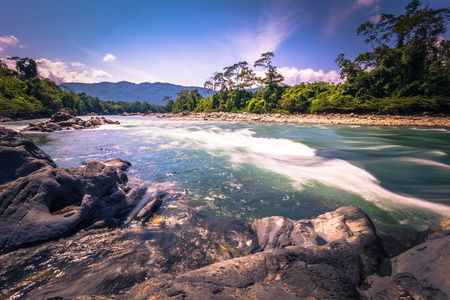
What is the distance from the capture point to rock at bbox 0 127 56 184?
12.5ft

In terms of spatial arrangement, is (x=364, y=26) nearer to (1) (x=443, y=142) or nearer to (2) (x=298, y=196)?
(1) (x=443, y=142)

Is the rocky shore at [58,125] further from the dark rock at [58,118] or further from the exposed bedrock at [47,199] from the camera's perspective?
the exposed bedrock at [47,199]

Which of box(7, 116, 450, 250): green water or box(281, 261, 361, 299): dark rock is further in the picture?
box(7, 116, 450, 250): green water

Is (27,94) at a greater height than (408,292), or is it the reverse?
(27,94)

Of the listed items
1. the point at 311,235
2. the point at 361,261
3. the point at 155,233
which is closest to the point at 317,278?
the point at 361,261

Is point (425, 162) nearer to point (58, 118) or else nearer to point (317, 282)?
point (317, 282)

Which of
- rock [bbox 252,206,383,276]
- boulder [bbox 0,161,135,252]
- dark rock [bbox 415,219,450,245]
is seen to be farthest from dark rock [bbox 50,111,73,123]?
dark rock [bbox 415,219,450,245]

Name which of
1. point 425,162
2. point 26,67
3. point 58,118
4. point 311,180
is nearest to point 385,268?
point 311,180

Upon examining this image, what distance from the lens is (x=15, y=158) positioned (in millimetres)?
4039

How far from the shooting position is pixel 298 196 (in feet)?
15.8

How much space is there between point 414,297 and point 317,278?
0.76 meters

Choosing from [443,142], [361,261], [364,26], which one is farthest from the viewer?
[364,26]

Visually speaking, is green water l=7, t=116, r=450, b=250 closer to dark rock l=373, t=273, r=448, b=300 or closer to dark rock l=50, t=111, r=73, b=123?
dark rock l=373, t=273, r=448, b=300

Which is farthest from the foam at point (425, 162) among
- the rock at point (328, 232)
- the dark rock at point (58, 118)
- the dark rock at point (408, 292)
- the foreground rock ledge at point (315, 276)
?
the dark rock at point (58, 118)
